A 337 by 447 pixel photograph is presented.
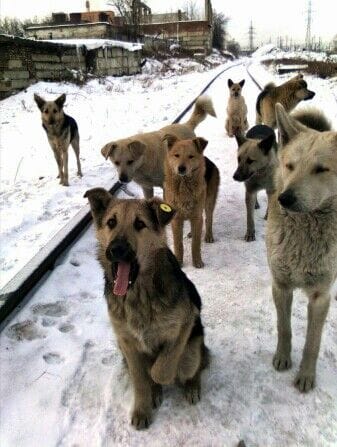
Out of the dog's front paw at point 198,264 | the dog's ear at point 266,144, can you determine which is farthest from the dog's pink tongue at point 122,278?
the dog's ear at point 266,144

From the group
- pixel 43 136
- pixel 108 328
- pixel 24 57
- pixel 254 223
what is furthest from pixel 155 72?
pixel 108 328

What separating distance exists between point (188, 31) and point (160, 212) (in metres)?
66.5

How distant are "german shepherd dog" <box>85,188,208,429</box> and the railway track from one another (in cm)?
131

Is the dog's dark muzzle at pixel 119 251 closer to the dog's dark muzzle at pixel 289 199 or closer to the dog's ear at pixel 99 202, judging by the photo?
the dog's ear at pixel 99 202

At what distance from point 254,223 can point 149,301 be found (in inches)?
130

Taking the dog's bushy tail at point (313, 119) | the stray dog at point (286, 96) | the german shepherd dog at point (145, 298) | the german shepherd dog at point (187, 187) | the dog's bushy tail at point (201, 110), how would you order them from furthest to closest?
the stray dog at point (286, 96), the dog's bushy tail at point (201, 110), the german shepherd dog at point (187, 187), the dog's bushy tail at point (313, 119), the german shepherd dog at point (145, 298)

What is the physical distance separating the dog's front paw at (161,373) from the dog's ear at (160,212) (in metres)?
0.89

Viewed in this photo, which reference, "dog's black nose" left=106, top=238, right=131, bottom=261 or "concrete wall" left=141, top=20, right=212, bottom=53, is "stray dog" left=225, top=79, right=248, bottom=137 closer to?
"dog's black nose" left=106, top=238, right=131, bottom=261

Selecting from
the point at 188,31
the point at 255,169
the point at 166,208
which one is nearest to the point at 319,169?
the point at 166,208

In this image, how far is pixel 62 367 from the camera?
3047 mm

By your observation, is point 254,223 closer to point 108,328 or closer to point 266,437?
point 108,328

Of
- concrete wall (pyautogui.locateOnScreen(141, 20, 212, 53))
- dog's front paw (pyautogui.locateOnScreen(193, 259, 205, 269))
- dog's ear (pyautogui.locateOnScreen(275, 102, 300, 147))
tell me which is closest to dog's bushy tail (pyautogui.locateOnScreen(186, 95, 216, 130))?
dog's front paw (pyautogui.locateOnScreen(193, 259, 205, 269))

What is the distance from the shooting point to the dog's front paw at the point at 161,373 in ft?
8.40

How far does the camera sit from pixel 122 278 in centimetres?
249
